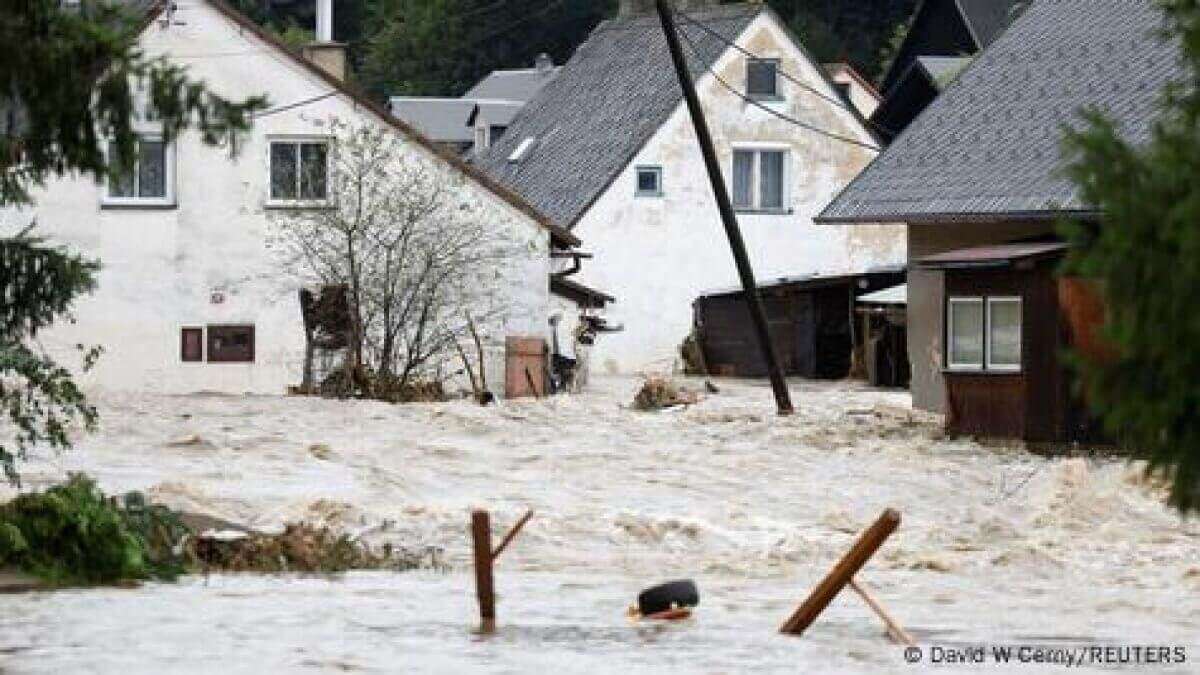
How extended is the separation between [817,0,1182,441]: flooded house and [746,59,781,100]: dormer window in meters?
19.7

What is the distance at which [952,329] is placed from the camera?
127 feet

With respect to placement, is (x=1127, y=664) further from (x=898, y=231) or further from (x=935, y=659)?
(x=898, y=231)

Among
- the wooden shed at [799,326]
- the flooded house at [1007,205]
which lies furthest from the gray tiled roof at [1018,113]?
the wooden shed at [799,326]

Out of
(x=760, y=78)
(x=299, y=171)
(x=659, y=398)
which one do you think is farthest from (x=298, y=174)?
(x=760, y=78)

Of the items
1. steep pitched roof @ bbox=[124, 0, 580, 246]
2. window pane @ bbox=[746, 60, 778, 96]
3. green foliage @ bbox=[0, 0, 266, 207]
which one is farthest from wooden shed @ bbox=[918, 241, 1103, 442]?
window pane @ bbox=[746, 60, 778, 96]

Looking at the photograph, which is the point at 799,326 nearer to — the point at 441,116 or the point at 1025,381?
the point at 441,116

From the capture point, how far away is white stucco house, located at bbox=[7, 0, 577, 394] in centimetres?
4881

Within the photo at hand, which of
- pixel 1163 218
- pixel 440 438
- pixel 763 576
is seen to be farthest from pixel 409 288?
pixel 1163 218

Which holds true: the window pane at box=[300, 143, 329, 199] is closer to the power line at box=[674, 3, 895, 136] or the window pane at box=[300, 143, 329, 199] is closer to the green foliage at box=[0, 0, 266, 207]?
the power line at box=[674, 3, 895, 136]

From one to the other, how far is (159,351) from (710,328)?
16958mm

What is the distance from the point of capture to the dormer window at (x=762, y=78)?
6500 centimetres

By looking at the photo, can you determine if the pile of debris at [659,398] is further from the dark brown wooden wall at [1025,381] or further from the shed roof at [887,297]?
the shed roof at [887,297]

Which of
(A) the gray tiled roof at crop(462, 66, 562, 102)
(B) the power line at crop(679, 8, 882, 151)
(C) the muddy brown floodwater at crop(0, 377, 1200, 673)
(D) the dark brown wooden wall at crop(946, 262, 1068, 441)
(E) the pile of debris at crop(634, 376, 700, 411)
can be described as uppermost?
(A) the gray tiled roof at crop(462, 66, 562, 102)

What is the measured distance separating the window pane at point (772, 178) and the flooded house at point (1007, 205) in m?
20.6
